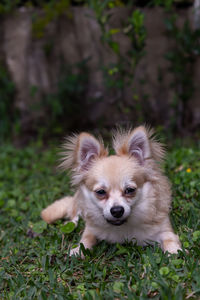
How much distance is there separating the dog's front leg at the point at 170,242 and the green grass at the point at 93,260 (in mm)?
69

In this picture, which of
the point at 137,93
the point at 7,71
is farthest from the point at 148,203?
the point at 7,71

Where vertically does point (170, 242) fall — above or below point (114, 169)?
below

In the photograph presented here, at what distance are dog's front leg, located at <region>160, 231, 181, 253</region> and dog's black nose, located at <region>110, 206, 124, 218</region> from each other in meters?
0.51

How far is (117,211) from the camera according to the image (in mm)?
2996

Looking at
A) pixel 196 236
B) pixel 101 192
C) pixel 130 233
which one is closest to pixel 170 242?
pixel 196 236

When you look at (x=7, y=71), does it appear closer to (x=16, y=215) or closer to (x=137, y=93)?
(x=137, y=93)

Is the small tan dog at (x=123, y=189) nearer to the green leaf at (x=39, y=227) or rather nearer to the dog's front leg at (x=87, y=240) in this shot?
the dog's front leg at (x=87, y=240)

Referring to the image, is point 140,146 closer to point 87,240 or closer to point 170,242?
point 170,242

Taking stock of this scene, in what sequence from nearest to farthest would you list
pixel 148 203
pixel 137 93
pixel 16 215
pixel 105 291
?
pixel 105 291, pixel 148 203, pixel 16 215, pixel 137 93

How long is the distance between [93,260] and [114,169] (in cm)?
84

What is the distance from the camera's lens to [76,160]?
343 centimetres

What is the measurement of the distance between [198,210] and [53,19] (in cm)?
528

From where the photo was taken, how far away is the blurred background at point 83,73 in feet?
23.0

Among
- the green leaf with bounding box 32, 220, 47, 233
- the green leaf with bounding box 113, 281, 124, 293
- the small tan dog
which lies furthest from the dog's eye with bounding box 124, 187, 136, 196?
the green leaf with bounding box 32, 220, 47, 233
